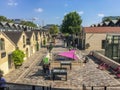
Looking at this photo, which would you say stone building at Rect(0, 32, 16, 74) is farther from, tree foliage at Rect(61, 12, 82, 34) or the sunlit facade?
tree foliage at Rect(61, 12, 82, 34)

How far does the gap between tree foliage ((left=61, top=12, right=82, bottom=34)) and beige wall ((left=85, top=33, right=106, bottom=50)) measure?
2138 centimetres

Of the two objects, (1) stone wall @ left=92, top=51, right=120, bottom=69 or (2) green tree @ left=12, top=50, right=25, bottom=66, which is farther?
(2) green tree @ left=12, top=50, right=25, bottom=66

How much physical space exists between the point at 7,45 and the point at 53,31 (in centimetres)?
11884

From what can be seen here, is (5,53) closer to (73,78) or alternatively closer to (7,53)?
(7,53)

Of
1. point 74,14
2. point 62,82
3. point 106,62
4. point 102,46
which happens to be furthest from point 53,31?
point 62,82

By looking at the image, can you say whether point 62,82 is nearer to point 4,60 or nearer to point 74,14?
point 4,60

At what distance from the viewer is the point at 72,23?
79.1 m

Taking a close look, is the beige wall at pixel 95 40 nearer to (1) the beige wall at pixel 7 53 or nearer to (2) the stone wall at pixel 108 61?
(2) the stone wall at pixel 108 61

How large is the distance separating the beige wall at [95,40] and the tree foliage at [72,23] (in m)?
21.4

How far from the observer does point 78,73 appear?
95.1ft

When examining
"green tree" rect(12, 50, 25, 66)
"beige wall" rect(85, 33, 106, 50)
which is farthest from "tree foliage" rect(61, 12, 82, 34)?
"green tree" rect(12, 50, 25, 66)

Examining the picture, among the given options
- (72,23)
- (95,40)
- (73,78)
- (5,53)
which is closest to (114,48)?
(95,40)

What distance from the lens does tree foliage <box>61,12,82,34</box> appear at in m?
78.4

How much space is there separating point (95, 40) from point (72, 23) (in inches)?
957
